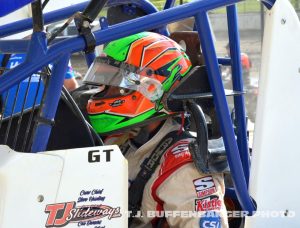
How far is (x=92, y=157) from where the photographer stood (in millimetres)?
1313

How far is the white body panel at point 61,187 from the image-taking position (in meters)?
1.23

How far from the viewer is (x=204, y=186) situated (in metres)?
1.68

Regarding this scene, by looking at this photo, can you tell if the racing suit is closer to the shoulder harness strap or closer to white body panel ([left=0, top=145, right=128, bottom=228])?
the shoulder harness strap

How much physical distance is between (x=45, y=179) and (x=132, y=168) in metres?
0.60

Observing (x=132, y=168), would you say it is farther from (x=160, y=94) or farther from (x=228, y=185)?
(x=228, y=185)

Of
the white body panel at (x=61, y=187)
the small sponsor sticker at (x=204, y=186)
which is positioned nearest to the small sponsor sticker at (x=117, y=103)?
the small sponsor sticker at (x=204, y=186)

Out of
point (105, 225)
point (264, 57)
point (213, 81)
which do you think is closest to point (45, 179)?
point (105, 225)

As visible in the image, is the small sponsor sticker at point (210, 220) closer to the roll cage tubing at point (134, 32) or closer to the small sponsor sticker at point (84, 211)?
the roll cage tubing at point (134, 32)

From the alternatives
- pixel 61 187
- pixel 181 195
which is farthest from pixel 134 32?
pixel 181 195

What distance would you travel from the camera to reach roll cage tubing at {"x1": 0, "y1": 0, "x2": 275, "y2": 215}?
126cm

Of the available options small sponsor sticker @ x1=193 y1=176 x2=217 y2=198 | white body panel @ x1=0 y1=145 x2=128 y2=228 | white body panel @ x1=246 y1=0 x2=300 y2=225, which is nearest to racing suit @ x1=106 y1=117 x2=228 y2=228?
small sponsor sticker @ x1=193 y1=176 x2=217 y2=198

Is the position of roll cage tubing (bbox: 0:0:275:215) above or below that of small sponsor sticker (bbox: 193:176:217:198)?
above

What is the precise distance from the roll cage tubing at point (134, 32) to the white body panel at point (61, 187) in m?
0.09

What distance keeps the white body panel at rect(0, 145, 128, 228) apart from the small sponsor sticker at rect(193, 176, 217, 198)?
38 centimetres
